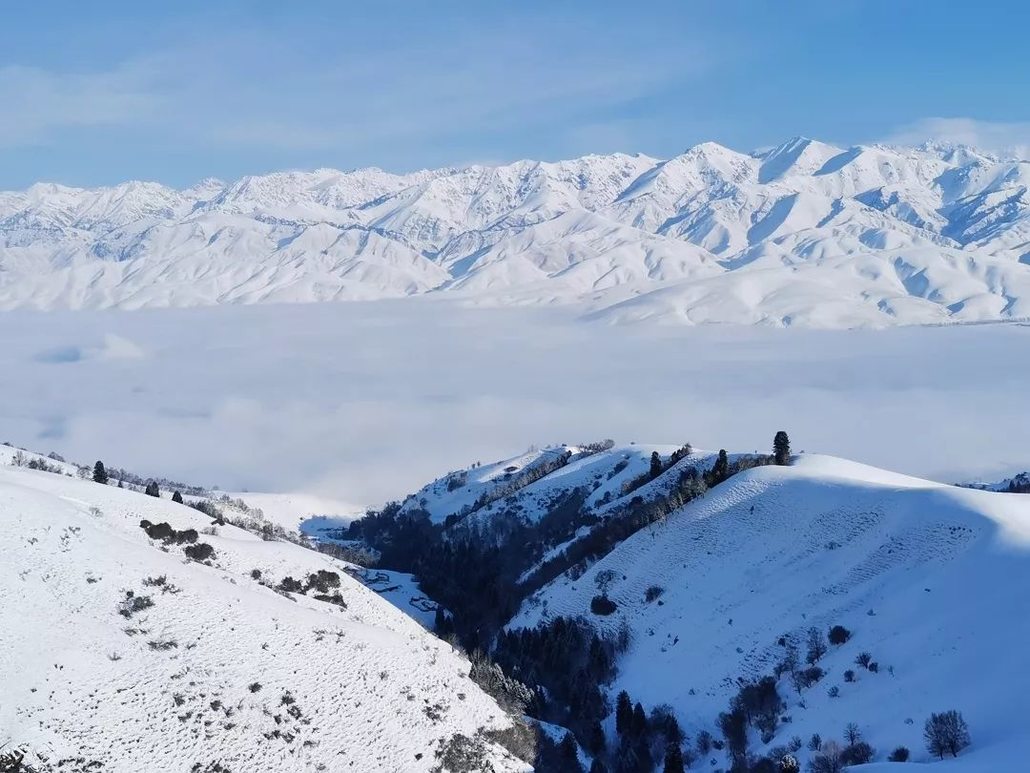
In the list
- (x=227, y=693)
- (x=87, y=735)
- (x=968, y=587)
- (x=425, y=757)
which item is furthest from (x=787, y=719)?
(x=87, y=735)

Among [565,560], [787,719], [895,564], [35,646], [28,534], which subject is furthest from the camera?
[565,560]

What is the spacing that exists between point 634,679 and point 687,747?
1527 cm

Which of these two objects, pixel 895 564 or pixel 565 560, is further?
pixel 565 560

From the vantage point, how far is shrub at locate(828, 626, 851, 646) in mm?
78812

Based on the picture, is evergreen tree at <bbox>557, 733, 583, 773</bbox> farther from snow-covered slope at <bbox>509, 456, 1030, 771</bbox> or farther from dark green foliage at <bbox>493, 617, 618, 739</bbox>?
snow-covered slope at <bbox>509, 456, 1030, 771</bbox>

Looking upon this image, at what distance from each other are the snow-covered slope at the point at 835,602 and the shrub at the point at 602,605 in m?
0.97

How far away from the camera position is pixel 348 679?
62.2m

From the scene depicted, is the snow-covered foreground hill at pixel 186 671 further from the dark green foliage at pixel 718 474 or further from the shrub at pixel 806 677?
the dark green foliage at pixel 718 474

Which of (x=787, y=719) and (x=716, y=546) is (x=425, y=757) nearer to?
(x=787, y=719)

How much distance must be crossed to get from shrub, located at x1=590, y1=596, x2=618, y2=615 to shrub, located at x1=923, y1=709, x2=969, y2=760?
49.0 meters

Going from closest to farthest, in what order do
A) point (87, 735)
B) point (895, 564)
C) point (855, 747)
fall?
point (87, 735) → point (855, 747) → point (895, 564)

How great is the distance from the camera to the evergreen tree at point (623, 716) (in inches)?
3061

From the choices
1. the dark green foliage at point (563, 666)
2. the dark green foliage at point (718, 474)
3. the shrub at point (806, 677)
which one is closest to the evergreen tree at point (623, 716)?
the dark green foliage at point (563, 666)

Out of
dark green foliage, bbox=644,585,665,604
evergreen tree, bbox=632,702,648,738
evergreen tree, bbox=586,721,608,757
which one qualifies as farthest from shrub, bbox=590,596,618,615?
evergreen tree, bbox=632,702,648,738
